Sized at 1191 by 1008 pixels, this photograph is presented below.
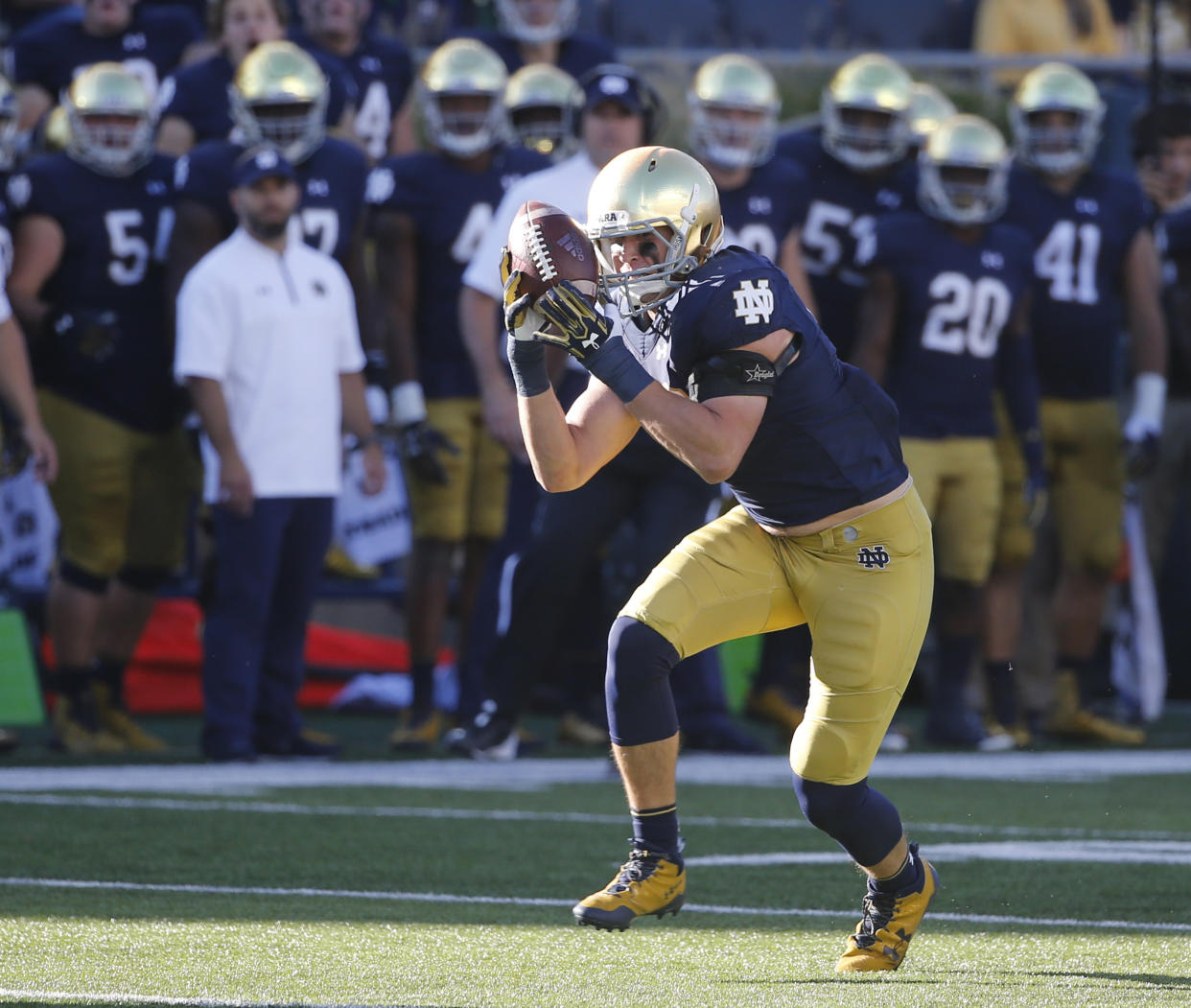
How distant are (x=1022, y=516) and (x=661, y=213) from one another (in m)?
4.22

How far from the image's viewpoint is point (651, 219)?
381 cm

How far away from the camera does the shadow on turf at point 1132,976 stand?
343cm

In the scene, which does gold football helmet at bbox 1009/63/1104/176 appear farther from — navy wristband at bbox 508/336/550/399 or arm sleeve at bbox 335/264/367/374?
navy wristband at bbox 508/336/550/399

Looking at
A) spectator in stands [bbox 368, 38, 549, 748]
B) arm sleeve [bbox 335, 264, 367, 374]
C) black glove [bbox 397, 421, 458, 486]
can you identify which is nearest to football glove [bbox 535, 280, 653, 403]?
arm sleeve [bbox 335, 264, 367, 374]

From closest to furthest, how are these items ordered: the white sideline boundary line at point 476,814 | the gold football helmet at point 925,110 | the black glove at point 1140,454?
the white sideline boundary line at point 476,814 → the black glove at point 1140,454 → the gold football helmet at point 925,110

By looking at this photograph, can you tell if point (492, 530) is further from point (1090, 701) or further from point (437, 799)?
point (1090, 701)

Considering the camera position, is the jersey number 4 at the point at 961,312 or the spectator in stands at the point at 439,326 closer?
the spectator in stands at the point at 439,326

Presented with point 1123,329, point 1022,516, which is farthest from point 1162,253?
point 1022,516

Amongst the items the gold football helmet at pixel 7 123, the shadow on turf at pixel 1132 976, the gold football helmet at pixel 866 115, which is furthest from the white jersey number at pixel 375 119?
the shadow on turf at pixel 1132 976

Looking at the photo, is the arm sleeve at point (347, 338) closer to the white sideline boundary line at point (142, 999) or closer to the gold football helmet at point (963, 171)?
the gold football helmet at point (963, 171)

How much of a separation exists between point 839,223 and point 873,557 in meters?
4.04

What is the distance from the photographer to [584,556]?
627 cm

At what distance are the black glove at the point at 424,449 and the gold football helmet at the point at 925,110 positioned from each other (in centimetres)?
260

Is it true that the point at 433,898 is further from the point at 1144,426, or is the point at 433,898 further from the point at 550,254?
the point at 1144,426
